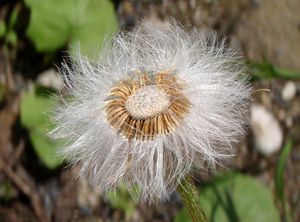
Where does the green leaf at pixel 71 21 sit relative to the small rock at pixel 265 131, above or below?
above

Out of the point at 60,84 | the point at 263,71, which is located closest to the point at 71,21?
the point at 60,84

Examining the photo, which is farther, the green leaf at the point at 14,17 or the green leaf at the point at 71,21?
the green leaf at the point at 14,17

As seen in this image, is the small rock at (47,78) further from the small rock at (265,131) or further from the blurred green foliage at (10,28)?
the small rock at (265,131)

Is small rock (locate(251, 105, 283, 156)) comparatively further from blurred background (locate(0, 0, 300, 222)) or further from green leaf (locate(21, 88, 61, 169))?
green leaf (locate(21, 88, 61, 169))

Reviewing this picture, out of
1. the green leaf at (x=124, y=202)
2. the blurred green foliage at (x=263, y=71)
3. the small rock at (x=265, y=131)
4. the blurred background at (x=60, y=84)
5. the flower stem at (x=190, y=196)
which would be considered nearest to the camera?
the flower stem at (x=190, y=196)

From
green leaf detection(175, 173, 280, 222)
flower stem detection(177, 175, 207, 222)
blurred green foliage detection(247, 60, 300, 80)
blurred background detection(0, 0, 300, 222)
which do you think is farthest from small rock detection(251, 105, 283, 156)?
flower stem detection(177, 175, 207, 222)

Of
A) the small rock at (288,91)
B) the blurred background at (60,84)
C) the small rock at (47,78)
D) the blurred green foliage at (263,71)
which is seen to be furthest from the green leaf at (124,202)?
the small rock at (288,91)

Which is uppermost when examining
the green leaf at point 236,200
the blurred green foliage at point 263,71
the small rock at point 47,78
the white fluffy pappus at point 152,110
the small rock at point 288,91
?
the white fluffy pappus at point 152,110

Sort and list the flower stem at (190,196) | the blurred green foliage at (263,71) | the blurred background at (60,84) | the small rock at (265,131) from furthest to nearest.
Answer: the small rock at (265,131) → the blurred background at (60,84) → the blurred green foliage at (263,71) → the flower stem at (190,196)

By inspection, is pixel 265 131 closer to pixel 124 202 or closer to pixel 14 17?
pixel 124 202
